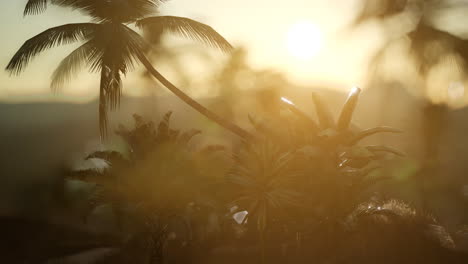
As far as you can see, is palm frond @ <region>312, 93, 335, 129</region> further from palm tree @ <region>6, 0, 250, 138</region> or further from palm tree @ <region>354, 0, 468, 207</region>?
palm tree @ <region>354, 0, 468, 207</region>

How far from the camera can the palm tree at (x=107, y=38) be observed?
632 inches

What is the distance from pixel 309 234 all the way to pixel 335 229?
115 centimetres

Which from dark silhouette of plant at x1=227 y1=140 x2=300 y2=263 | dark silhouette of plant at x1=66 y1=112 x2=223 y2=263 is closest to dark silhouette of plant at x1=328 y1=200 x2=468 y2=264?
dark silhouette of plant at x1=227 y1=140 x2=300 y2=263

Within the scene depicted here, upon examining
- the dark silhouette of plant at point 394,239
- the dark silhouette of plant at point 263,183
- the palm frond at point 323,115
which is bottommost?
the dark silhouette of plant at point 394,239

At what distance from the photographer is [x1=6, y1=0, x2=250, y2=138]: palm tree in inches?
632

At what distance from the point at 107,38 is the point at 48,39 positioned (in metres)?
2.21

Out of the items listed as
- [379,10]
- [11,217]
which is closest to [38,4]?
[379,10]

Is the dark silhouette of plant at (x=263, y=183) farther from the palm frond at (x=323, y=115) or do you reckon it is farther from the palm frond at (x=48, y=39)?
the palm frond at (x=48, y=39)

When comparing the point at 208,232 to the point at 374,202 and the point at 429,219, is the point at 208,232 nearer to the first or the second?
the point at 374,202

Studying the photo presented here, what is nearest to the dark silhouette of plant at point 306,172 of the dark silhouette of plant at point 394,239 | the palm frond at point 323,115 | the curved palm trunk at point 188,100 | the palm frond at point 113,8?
the palm frond at point 323,115

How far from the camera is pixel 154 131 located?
18.0 meters

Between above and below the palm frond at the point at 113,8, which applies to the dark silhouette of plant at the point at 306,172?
below

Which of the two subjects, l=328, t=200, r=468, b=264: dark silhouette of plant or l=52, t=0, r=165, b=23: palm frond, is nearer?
l=52, t=0, r=165, b=23: palm frond

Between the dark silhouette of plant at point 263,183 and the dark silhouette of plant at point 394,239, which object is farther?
the dark silhouette of plant at point 394,239
